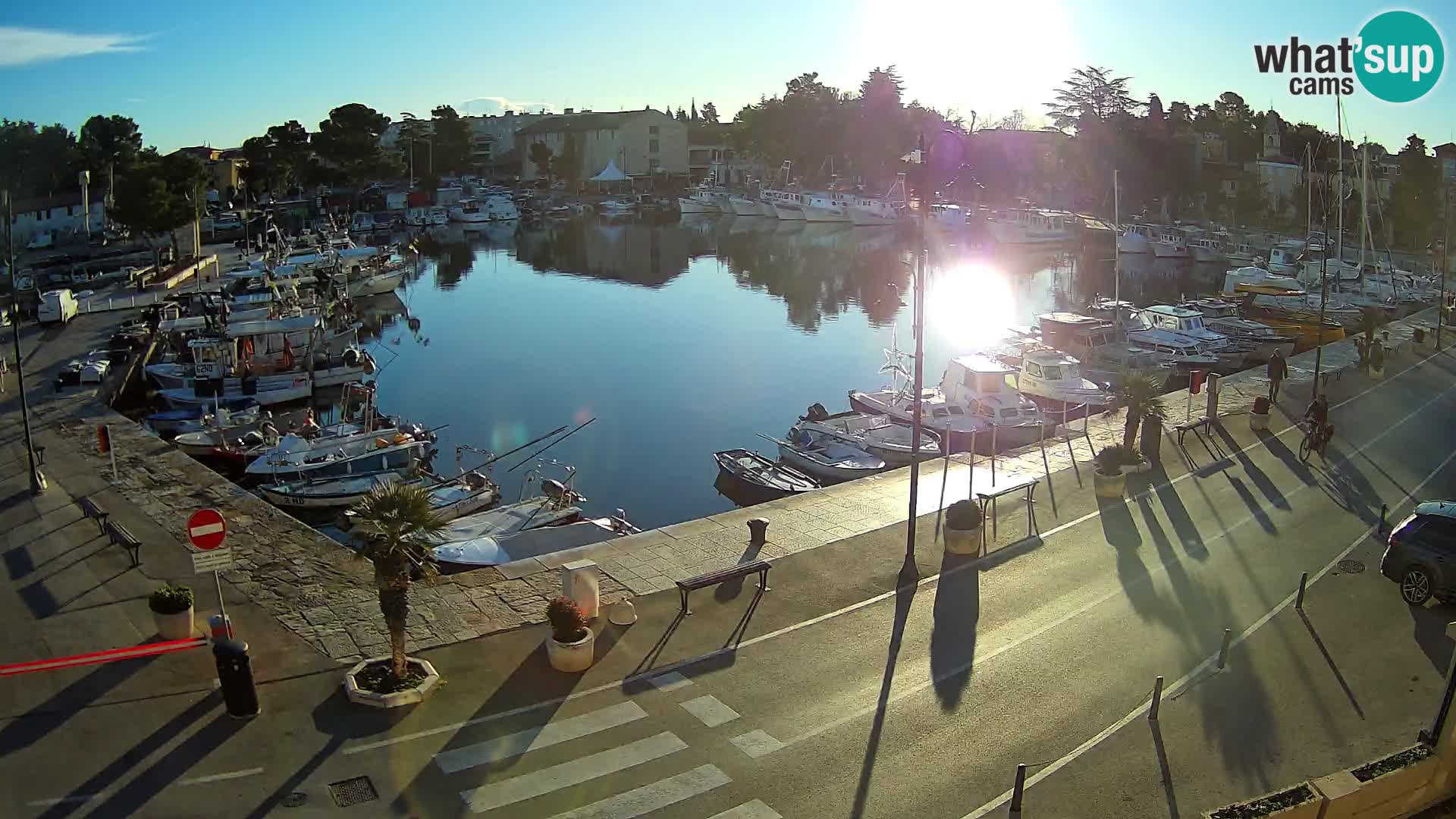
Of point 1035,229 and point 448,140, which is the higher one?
point 448,140

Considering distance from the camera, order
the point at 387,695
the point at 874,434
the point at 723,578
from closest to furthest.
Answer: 1. the point at 387,695
2. the point at 723,578
3. the point at 874,434

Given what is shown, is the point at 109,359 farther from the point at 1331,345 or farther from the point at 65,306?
the point at 1331,345

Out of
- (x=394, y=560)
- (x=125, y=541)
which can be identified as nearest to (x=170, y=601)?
(x=394, y=560)

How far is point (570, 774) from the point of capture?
11.9 meters

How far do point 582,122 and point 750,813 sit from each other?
158m

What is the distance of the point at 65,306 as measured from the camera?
50969 millimetres

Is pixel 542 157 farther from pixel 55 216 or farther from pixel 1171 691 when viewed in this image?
pixel 1171 691

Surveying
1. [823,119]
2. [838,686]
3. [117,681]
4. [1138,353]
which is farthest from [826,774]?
[823,119]

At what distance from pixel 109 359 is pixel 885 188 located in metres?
116

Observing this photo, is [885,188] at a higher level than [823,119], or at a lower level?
lower

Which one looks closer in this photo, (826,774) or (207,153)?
(826,774)

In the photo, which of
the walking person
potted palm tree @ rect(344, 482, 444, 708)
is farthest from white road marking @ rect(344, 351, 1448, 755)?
the walking person

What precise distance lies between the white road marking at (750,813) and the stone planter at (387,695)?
442 cm

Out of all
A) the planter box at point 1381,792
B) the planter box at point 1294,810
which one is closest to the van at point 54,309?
the planter box at point 1294,810
